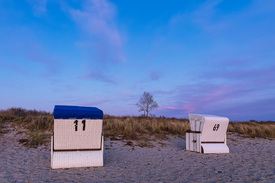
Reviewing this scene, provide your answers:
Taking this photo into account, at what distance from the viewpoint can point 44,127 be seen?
42.5 feet

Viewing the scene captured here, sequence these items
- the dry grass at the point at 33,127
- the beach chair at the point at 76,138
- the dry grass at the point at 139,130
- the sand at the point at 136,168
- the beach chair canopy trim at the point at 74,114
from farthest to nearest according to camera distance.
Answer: the dry grass at the point at 139,130 → the dry grass at the point at 33,127 → the beach chair at the point at 76,138 → the beach chair canopy trim at the point at 74,114 → the sand at the point at 136,168

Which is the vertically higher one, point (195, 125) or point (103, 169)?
point (195, 125)

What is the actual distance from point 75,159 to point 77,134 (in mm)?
886

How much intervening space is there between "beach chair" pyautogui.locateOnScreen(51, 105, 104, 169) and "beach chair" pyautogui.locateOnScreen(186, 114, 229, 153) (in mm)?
4983

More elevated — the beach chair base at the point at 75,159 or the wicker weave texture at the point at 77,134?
the wicker weave texture at the point at 77,134

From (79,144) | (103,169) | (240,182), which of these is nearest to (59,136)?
(79,144)

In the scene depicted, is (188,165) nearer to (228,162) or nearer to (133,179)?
(228,162)

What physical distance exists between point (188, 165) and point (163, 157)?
1.53 meters

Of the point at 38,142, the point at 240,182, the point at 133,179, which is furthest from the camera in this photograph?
the point at 38,142

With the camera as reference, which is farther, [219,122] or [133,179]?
[219,122]

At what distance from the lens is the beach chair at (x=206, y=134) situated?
947 centimetres

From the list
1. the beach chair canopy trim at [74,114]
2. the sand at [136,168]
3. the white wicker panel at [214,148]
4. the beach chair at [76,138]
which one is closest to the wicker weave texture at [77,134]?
the beach chair at [76,138]

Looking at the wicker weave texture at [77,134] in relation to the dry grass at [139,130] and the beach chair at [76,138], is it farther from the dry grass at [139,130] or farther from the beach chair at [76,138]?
the dry grass at [139,130]

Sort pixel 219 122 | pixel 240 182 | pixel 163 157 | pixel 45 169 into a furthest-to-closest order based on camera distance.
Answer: pixel 219 122 < pixel 163 157 < pixel 45 169 < pixel 240 182
